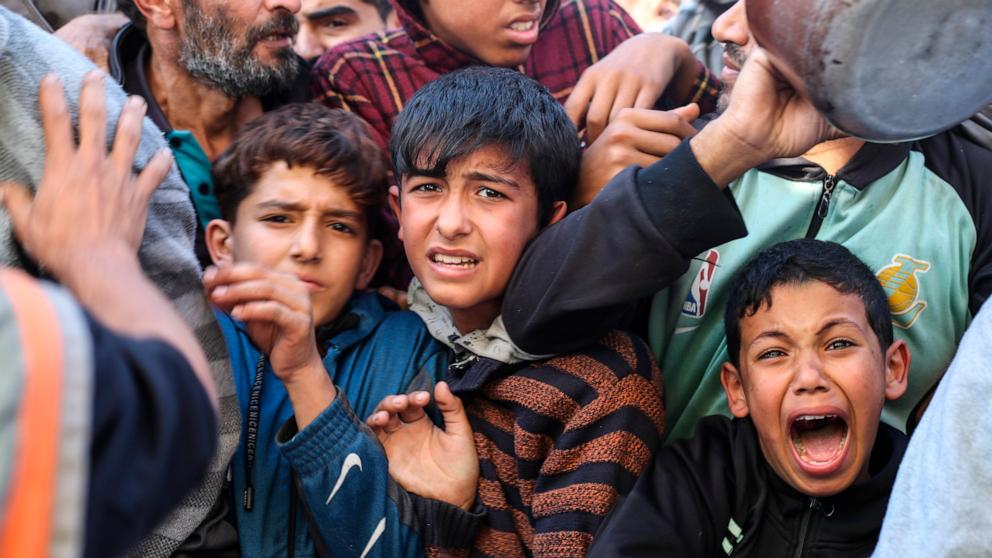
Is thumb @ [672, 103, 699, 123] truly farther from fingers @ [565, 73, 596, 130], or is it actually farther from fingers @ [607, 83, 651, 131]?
fingers @ [565, 73, 596, 130]

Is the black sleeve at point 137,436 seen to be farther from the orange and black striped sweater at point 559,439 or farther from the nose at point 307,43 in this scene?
the nose at point 307,43

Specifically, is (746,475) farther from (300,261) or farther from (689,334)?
(300,261)

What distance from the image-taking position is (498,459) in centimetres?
212

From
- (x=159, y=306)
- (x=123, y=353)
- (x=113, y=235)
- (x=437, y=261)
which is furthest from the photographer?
(x=437, y=261)

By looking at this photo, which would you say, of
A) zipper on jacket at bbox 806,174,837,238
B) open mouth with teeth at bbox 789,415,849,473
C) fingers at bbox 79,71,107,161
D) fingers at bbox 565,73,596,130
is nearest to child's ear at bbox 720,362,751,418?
open mouth with teeth at bbox 789,415,849,473

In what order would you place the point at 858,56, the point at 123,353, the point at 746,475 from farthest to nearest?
the point at 746,475
the point at 858,56
the point at 123,353

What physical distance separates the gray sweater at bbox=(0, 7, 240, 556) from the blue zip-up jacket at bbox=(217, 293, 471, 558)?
6.4 inches

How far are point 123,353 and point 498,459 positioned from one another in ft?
→ 4.10

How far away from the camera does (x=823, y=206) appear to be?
2285 mm

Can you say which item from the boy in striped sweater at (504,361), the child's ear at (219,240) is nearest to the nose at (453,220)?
the boy in striped sweater at (504,361)

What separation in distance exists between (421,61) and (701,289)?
1185 mm

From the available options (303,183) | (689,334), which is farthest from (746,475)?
(303,183)

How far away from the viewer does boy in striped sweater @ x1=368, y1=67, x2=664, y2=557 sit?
200cm

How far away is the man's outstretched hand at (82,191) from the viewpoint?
1450mm
